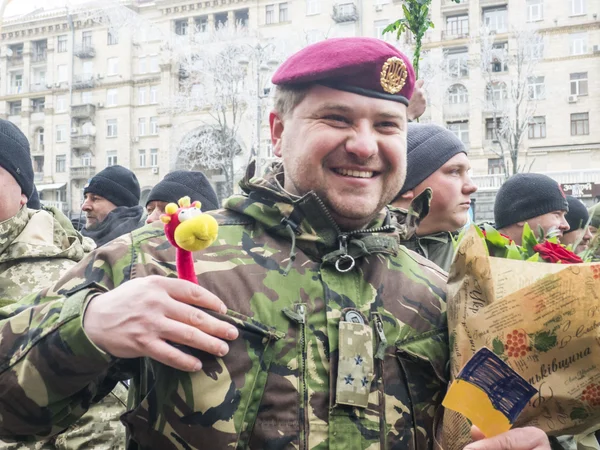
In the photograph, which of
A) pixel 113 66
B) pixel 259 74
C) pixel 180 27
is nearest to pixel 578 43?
pixel 259 74

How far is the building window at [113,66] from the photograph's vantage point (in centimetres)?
4431

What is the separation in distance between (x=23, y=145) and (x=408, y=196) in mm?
2179

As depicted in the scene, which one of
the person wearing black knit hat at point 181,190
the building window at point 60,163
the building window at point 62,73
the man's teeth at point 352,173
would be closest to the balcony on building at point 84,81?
the building window at point 62,73

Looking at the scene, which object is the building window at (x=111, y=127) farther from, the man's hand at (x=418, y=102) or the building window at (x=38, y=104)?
the man's hand at (x=418, y=102)

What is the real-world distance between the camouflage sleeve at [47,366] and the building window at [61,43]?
49.2m

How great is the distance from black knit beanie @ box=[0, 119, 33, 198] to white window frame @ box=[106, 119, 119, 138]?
137 feet

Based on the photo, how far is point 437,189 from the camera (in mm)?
3918

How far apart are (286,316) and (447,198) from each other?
7.29 feet

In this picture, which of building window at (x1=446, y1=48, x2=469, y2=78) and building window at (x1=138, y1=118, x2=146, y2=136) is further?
building window at (x1=138, y1=118, x2=146, y2=136)

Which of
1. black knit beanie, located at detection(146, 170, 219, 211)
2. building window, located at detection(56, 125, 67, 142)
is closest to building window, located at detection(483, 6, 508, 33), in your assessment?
building window, located at detection(56, 125, 67, 142)

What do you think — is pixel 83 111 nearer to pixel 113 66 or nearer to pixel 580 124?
pixel 113 66

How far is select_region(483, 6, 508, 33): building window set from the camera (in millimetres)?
34625

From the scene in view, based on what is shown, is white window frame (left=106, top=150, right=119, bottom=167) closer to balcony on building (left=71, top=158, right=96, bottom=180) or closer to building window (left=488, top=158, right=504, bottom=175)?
balcony on building (left=71, top=158, right=96, bottom=180)

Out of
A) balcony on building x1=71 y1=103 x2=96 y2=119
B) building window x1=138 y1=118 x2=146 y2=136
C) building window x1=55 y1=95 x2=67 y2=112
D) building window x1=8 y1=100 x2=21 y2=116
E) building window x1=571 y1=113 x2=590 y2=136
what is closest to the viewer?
building window x1=571 y1=113 x2=590 y2=136
